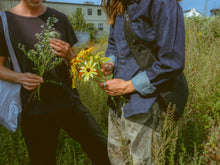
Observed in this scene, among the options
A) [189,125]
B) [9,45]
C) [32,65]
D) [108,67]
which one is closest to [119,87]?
[108,67]

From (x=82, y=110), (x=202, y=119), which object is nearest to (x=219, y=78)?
(x=202, y=119)

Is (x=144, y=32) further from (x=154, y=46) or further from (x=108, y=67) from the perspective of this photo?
(x=108, y=67)

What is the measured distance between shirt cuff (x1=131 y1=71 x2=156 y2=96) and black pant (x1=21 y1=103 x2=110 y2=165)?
36.5 inches

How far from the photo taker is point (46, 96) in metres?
1.76

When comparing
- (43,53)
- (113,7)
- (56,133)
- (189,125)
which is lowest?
(189,125)

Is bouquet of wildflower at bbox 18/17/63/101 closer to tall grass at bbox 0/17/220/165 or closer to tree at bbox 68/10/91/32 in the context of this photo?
tall grass at bbox 0/17/220/165

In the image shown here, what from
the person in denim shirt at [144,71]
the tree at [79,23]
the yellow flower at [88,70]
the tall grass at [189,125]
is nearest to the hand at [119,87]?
the person in denim shirt at [144,71]

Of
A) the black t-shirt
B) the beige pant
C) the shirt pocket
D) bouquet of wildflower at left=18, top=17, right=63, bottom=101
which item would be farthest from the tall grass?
the shirt pocket

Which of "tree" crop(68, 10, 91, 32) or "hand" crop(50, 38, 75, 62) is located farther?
"tree" crop(68, 10, 91, 32)

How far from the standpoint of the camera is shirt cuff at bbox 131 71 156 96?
47.2 inches

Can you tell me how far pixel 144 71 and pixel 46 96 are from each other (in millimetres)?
995

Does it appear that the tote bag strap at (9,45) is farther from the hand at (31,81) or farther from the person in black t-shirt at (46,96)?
the hand at (31,81)

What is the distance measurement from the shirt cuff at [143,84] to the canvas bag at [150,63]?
0.19ft

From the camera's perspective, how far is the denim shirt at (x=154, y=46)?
1.09 metres
